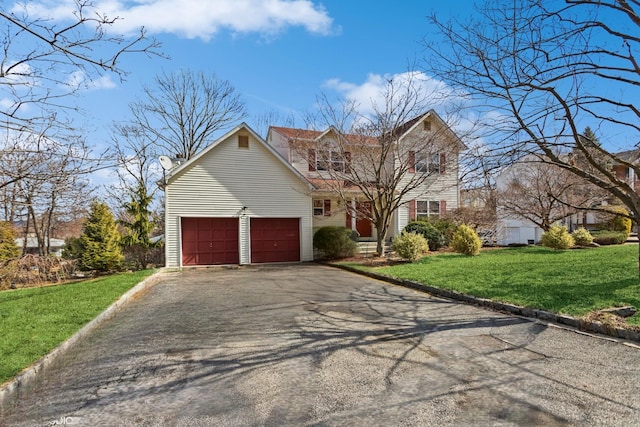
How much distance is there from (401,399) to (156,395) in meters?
2.63

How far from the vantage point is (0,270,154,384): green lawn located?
17.2 feet

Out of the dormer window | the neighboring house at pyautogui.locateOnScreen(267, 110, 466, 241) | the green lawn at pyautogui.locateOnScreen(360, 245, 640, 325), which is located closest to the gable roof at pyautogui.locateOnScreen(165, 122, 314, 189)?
the dormer window

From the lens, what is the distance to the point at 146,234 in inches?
663

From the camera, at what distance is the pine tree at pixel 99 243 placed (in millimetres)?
15961

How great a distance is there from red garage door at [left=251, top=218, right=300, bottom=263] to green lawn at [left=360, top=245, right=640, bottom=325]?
6727 millimetres

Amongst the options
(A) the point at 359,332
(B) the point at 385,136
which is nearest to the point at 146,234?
(B) the point at 385,136

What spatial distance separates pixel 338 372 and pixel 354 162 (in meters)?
14.1

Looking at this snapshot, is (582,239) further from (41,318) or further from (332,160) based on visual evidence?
(41,318)

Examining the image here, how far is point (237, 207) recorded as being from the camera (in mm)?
18203

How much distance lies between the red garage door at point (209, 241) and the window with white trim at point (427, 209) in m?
10.8

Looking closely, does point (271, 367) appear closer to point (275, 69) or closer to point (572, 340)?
point (572, 340)

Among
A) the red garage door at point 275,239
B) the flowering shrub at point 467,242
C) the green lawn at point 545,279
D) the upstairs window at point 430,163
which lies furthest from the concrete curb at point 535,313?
the red garage door at point 275,239

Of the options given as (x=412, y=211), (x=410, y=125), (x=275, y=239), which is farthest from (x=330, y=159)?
(x=412, y=211)

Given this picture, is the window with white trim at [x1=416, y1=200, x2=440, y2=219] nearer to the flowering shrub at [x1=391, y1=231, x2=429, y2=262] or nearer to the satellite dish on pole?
the flowering shrub at [x1=391, y1=231, x2=429, y2=262]
